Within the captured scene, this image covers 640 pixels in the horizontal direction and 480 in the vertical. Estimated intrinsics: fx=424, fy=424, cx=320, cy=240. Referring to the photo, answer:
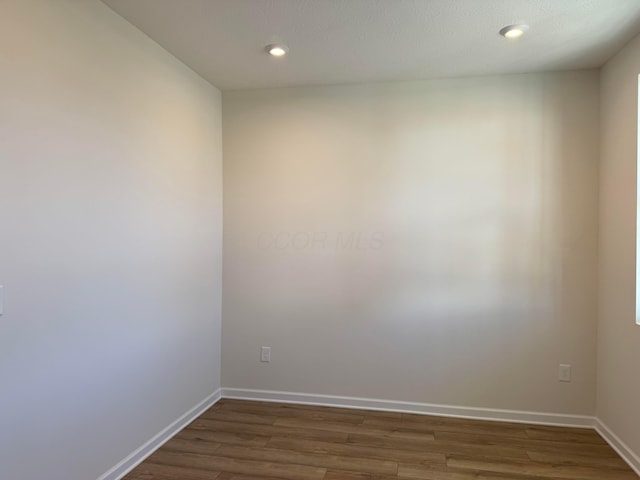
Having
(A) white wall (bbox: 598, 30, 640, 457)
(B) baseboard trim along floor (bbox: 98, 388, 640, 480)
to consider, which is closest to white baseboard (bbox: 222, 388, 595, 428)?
(B) baseboard trim along floor (bbox: 98, 388, 640, 480)

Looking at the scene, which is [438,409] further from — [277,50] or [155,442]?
[277,50]

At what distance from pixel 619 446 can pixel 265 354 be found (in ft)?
8.45

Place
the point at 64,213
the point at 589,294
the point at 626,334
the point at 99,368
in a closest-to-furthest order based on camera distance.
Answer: the point at 64,213 < the point at 99,368 < the point at 626,334 < the point at 589,294

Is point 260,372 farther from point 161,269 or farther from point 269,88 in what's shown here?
point 269,88

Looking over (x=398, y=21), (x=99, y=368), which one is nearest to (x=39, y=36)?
(x=99, y=368)

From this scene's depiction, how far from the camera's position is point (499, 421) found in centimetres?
322

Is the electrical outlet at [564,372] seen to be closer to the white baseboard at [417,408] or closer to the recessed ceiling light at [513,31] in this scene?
the white baseboard at [417,408]

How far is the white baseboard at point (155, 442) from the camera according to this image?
7.85 feet

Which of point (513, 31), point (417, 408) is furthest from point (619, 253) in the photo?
point (417, 408)

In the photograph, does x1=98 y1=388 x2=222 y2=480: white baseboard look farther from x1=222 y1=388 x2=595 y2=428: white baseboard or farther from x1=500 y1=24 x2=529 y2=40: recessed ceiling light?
x1=500 y1=24 x2=529 y2=40: recessed ceiling light

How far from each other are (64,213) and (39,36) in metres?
0.79

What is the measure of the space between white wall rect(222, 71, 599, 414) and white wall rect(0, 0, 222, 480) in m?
0.60

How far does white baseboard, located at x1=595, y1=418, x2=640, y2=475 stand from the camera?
2.53 metres

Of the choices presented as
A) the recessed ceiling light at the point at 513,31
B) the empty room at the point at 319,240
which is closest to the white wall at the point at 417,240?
the empty room at the point at 319,240
